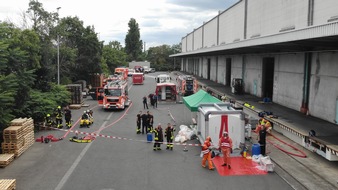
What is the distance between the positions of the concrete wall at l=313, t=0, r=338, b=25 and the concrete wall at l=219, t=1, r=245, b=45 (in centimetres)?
1814

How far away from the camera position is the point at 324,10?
68.8 ft

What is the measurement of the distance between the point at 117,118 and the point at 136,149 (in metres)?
10.7

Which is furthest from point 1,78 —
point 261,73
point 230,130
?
point 261,73

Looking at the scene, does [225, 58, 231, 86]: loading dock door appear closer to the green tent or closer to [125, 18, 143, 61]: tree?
the green tent

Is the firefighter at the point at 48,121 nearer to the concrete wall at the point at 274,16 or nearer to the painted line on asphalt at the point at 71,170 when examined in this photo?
the painted line on asphalt at the point at 71,170

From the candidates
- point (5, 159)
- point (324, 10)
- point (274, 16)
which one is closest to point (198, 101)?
point (324, 10)

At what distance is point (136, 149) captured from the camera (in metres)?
18.2

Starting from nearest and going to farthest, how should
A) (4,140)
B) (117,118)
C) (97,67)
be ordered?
(4,140), (117,118), (97,67)

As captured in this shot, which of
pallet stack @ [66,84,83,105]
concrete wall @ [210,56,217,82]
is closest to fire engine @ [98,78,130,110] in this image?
pallet stack @ [66,84,83,105]

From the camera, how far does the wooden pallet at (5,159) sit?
15250 mm

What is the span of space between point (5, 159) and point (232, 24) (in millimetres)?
35809

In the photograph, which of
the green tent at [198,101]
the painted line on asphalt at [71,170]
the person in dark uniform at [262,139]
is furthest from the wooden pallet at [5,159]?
the person in dark uniform at [262,139]

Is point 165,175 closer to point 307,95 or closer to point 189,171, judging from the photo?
point 189,171

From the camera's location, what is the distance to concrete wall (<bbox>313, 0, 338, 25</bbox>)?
1972 centimetres
